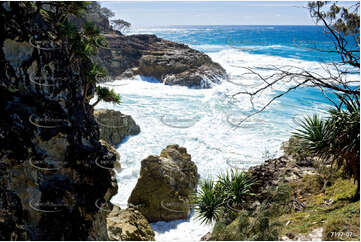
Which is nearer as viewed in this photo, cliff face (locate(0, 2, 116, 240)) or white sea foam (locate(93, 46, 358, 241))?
cliff face (locate(0, 2, 116, 240))

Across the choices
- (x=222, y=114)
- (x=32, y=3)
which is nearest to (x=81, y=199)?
(x=32, y=3)

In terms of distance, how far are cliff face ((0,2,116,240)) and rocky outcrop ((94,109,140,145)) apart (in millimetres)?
8537

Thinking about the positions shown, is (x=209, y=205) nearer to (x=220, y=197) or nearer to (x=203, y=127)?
(x=220, y=197)

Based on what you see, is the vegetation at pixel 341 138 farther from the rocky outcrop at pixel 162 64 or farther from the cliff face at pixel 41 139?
the rocky outcrop at pixel 162 64

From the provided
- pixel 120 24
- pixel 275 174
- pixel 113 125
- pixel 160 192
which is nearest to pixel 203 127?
pixel 113 125

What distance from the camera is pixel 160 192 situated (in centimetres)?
1080

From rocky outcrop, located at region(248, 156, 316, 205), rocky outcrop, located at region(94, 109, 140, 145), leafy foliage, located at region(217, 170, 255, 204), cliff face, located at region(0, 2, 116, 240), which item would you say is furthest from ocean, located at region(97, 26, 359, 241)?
cliff face, located at region(0, 2, 116, 240)

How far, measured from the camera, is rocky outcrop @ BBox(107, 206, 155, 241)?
7.86m

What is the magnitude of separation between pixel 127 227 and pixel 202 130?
1267cm

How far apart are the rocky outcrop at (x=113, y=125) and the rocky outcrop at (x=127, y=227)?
24.9 feet

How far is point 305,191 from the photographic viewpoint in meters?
9.09

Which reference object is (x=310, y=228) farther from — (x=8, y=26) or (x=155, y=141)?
(x=155, y=141)

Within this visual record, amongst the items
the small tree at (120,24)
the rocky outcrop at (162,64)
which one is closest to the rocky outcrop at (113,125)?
the rocky outcrop at (162,64)

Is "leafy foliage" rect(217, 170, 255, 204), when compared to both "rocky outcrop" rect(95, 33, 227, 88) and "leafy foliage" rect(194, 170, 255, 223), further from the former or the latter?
"rocky outcrop" rect(95, 33, 227, 88)
